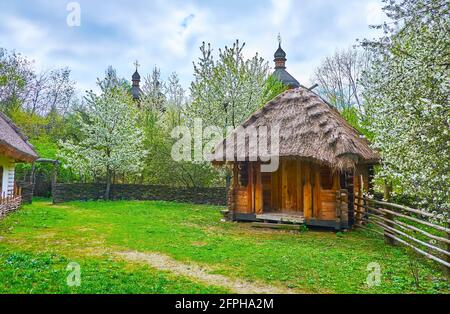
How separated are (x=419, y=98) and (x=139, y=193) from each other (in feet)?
55.8

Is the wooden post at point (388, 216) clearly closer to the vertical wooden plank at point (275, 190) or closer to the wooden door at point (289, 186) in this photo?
the wooden door at point (289, 186)

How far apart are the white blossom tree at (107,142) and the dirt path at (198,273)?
13.0 m

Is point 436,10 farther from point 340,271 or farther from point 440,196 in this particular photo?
point 340,271

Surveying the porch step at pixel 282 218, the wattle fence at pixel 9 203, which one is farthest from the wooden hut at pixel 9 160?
the porch step at pixel 282 218

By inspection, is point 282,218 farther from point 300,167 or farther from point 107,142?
point 107,142

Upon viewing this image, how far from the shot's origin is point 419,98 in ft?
18.6

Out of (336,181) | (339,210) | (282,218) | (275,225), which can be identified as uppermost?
(336,181)

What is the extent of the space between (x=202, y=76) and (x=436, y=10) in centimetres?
1303

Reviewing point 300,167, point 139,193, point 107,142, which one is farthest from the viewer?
point 139,193

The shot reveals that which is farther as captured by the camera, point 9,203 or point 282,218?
point 9,203

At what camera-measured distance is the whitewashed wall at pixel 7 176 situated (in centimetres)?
1334

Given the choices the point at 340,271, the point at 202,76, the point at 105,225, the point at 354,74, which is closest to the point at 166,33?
the point at 202,76

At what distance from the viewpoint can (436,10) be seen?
5.85m

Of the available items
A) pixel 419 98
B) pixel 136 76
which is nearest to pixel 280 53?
pixel 136 76
